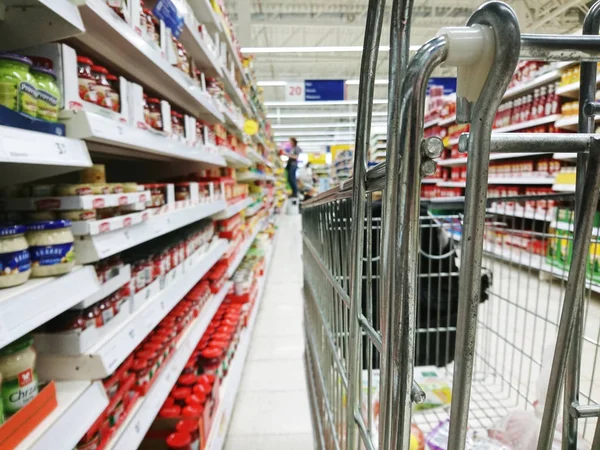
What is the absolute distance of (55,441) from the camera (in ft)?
2.18

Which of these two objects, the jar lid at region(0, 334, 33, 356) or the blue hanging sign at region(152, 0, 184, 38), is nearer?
the jar lid at region(0, 334, 33, 356)

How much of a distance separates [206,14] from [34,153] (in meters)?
1.97

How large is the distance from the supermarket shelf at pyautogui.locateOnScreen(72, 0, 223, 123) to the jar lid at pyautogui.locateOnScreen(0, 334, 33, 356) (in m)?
0.66

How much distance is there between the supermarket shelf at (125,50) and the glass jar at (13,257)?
1.55 ft

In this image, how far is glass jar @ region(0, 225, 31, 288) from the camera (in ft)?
2.06

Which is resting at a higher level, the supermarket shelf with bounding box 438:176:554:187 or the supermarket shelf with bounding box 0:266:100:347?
the supermarket shelf with bounding box 438:176:554:187

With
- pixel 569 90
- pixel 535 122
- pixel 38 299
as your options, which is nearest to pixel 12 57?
pixel 38 299

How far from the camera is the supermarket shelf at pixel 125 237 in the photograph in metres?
0.80

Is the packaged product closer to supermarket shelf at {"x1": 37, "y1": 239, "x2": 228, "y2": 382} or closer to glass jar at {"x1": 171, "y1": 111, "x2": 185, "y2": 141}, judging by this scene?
supermarket shelf at {"x1": 37, "y1": 239, "x2": 228, "y2": 382}

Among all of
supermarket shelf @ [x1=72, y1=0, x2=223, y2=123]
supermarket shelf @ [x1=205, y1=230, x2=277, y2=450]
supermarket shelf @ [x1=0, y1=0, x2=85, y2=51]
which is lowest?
supermarket shelf @ [x1=205, y1=230, x2=277, y2=450]

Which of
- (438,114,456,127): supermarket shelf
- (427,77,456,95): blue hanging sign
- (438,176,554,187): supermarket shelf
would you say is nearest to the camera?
(438,176,554,187): supermarket shelf

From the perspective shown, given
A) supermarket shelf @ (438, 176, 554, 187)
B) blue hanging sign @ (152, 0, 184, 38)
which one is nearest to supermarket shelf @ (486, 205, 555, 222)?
supermarket shelf @ (438, 176, 554, 187)

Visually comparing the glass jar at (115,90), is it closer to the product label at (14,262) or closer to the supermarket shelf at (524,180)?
the product label at (14,262)

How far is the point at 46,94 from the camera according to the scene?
27.2 inches
